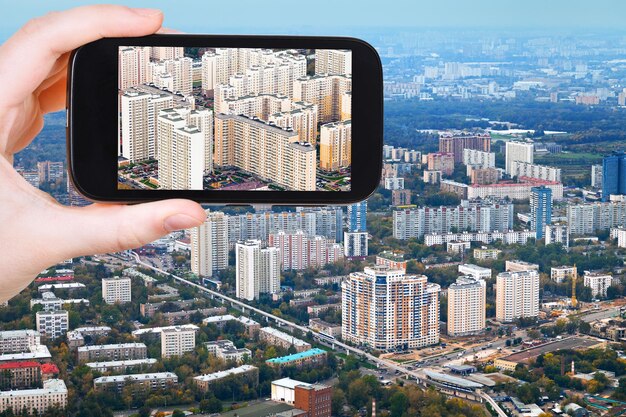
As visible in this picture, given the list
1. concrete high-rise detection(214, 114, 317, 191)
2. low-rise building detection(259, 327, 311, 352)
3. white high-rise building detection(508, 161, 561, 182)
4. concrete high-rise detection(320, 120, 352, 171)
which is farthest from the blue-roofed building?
concrete high-rise detection(320, 120, 352, 171)

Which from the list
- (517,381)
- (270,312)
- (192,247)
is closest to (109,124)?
(517,381)

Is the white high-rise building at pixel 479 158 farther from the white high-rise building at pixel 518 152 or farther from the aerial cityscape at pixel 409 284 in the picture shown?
the white high-rise building at pixel 518 152

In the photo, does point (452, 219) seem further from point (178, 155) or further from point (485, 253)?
point (178, 155)

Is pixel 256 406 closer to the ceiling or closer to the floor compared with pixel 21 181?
closer to the floor

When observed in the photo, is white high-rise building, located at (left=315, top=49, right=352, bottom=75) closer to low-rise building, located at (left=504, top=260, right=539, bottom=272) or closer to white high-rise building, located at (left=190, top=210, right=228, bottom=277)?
white high-rise building, located at (left=190, top=210, right=228, bottom=277)

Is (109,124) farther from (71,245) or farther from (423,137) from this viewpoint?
(423,137)

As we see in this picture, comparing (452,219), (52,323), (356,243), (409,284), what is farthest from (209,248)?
(452,219)
